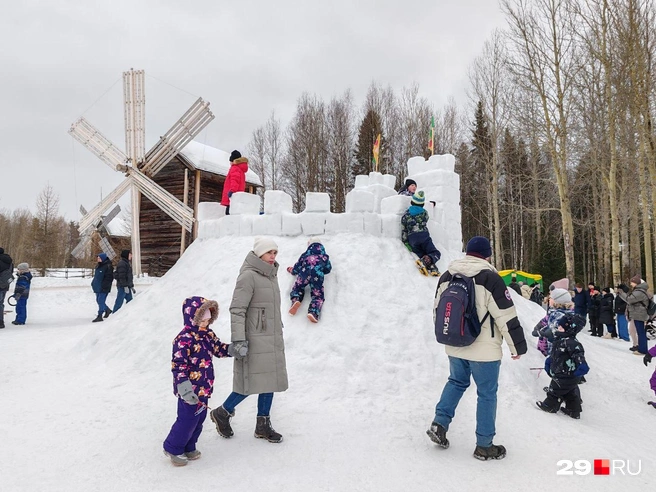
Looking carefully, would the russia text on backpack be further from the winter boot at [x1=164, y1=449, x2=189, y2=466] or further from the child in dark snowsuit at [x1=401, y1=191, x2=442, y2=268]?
the child in dark snowsuit at [x1=401, y1=191, x2=442, y2=268]

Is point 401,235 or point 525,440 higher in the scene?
point 401,235

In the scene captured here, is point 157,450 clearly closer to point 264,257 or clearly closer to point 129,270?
point 264,257

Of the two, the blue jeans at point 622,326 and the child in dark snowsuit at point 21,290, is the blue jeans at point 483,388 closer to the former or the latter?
the blue jeans at point 622,326

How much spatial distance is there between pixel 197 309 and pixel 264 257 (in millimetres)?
725

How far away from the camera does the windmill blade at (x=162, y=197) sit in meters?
16.1

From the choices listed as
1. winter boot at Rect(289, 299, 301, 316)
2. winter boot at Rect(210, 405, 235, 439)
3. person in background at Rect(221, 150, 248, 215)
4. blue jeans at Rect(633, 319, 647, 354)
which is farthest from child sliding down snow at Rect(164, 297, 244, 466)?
blue jeans at Rect(633, 319, 647, 354)

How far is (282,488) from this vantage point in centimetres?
284

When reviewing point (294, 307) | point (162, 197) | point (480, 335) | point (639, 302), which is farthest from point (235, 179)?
point (162, 197)

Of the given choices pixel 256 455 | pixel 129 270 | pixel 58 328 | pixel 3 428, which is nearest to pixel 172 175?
pixel 129 270

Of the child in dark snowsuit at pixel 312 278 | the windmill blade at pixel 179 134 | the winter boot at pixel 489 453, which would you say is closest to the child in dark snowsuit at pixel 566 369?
the winter boot at pixel 489 453

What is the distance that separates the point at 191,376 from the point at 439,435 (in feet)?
6.84

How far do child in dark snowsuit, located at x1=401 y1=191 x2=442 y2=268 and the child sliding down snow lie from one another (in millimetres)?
3944

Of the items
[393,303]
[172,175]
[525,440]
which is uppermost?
[172,175]

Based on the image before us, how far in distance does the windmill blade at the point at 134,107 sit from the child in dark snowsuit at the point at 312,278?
13.3m
